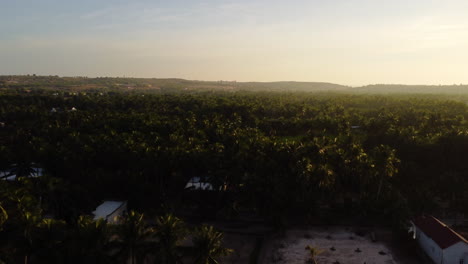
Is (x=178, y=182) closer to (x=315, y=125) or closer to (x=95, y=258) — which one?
(x=95, y=258)

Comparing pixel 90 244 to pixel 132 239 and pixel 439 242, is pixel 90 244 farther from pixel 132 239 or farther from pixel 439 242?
pixel 439 242

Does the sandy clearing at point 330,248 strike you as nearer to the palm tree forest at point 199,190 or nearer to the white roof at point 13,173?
the palm tree forest at point 199,190

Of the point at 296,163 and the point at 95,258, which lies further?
the point at 296,163

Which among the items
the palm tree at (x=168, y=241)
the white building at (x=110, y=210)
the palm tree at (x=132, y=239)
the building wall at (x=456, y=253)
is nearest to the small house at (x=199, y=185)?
the white building at (x=110, y=210)

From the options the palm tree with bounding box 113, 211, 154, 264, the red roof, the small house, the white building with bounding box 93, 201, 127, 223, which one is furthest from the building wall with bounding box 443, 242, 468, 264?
the white building with bounding box 93, 201, 127, 223

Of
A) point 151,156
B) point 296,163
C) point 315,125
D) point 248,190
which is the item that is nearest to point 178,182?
point 151,156

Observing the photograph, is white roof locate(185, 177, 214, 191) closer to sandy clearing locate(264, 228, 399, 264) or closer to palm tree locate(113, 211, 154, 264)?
sandy clearing locate(264, 228, 399, 264)

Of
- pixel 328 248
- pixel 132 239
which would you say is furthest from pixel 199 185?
pixel 132 239
